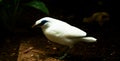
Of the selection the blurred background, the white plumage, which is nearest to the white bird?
the white plumage

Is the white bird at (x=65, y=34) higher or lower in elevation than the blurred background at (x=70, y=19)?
lower

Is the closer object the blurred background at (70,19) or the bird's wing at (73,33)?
the bird's wing at (73,33)

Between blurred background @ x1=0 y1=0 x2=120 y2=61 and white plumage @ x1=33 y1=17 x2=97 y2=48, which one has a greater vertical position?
blurred background @ x1=0 y1=0 x2=120 y2=61

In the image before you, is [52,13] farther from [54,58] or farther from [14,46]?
[54,58]

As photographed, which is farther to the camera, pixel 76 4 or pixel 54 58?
pixel 76 4

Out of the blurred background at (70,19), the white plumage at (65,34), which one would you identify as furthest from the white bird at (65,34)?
the blurred background at (70,19)

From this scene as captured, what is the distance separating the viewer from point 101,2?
162 inches

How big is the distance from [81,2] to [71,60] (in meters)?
1.39

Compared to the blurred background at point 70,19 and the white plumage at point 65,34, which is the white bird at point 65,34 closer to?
the white plumage at point 65,34

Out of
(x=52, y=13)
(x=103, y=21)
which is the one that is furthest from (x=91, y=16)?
(x=52, y=13)

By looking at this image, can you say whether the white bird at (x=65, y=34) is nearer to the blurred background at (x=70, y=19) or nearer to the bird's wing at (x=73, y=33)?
the bird's wing at (x=73, y=33)

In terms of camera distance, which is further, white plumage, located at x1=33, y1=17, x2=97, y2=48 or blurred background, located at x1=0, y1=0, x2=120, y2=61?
blurred background, located at x1=0, y1=0, x2=120, y2=61

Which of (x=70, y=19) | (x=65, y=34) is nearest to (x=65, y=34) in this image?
(x=65, y=34)

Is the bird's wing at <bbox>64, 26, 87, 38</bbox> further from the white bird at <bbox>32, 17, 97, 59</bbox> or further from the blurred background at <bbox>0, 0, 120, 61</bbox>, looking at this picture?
the blurred background at <bbox>0, 0, 120, 61</bbox>
